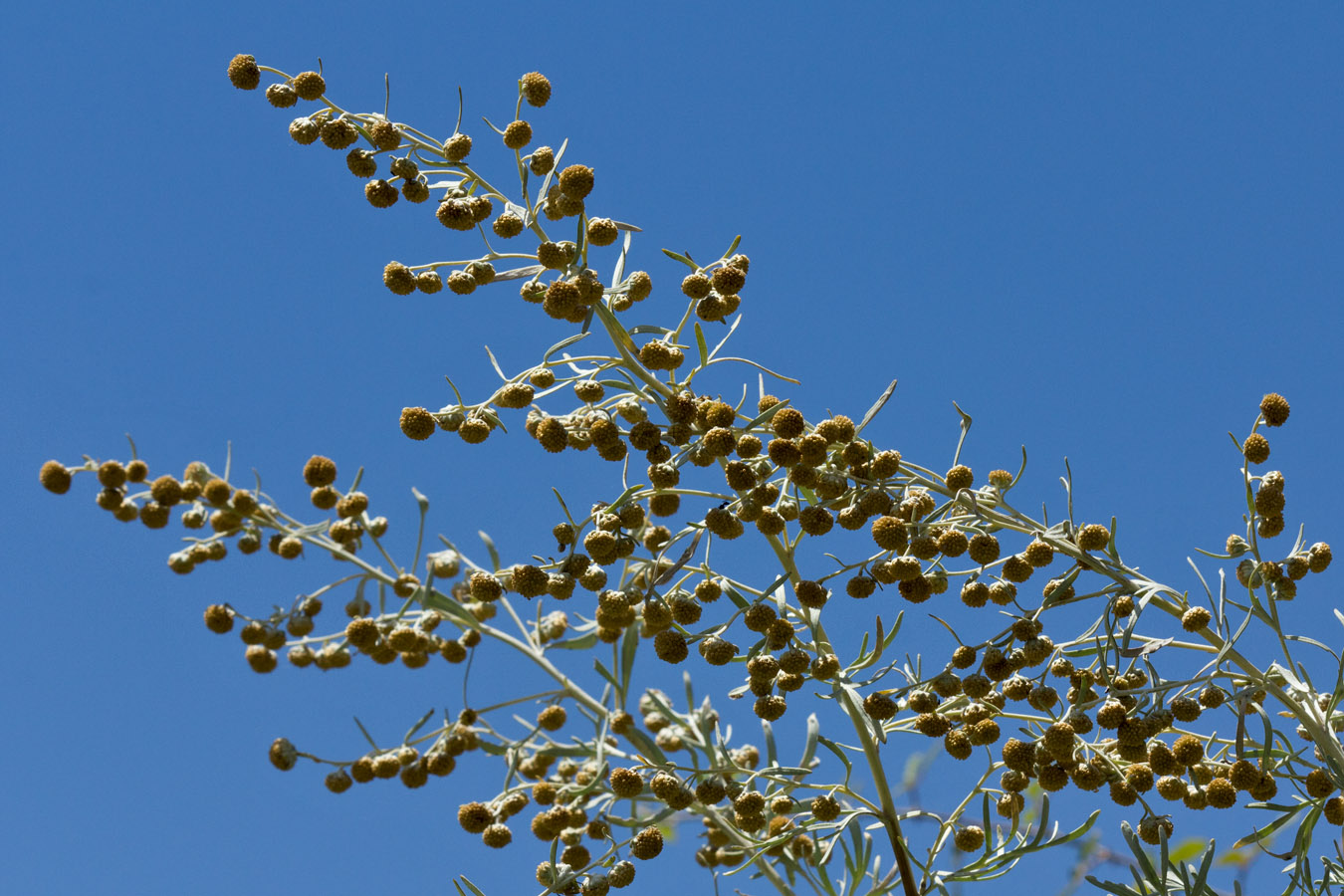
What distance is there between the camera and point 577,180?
2379mm

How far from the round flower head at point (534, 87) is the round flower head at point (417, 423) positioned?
693mm

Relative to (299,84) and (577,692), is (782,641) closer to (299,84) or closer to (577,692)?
(577,692)

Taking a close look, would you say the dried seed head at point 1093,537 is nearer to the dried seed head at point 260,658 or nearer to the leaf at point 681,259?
the leaf at point 681,259

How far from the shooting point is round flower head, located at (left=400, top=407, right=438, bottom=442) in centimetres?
246

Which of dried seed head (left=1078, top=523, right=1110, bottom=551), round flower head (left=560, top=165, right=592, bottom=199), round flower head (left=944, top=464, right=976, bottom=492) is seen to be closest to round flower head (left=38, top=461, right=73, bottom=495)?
round flower head (left=560, top=165, right=592, bottom=199)

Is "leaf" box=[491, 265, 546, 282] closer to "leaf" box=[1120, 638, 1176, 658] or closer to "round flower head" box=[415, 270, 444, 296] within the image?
"round flower head" box=[415, 270, 444, 296]

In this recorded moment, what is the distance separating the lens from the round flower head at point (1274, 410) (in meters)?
2.43

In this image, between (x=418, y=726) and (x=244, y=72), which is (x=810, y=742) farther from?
(x=244, y=72)

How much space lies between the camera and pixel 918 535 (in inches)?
90.7

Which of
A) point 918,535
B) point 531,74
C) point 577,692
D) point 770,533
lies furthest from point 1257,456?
point 531,74

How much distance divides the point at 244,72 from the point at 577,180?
0.79m

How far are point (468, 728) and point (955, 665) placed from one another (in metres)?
1.02

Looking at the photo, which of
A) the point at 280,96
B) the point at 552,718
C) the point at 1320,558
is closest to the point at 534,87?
the point at 280,96

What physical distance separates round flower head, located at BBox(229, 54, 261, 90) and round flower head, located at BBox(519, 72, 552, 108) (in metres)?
0.56
